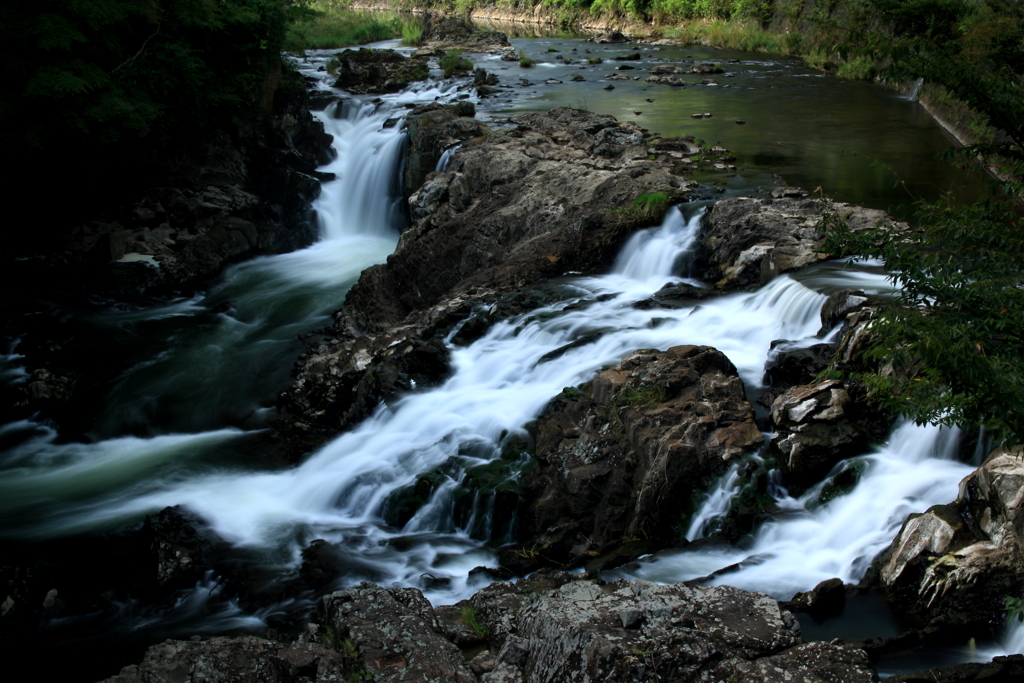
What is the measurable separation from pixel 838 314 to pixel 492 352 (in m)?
4.55

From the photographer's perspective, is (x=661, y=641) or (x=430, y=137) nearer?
(x=661, y=641)

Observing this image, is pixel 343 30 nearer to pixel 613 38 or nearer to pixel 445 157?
pixel 613 38

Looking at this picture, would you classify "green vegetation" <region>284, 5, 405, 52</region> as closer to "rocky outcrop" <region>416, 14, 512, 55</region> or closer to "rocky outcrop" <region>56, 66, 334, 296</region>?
"rocky outcrop" <region>416, 14, 512, 55</region>

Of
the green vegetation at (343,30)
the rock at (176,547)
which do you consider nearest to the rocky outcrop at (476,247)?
the rock at (176,547)

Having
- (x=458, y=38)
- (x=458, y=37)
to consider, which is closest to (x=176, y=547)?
(x=458, y=38)

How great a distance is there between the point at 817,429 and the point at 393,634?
174 inches

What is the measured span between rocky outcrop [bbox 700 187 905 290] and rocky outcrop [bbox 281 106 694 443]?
3.99 feet

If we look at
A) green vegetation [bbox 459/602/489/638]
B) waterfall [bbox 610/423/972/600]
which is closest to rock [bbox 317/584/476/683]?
green vegetation [bbox 459/602/489/638]

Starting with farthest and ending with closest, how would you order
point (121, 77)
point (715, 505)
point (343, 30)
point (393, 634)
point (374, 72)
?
point (343, 30) < point (374, 72) < point (121, 77) < point (715, 505) < point (393, 634)

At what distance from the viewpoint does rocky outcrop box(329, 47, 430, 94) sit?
83.3ft

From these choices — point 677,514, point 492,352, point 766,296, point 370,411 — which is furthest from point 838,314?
point 370,411

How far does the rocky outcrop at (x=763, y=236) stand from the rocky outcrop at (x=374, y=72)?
16.9 metres

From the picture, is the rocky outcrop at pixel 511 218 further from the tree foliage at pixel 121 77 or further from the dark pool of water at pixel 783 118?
the tree foliage at pixel 121 77

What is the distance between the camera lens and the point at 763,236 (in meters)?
10.9
